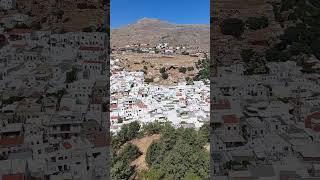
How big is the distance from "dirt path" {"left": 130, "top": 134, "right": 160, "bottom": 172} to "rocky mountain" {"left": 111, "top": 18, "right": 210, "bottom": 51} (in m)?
20.8

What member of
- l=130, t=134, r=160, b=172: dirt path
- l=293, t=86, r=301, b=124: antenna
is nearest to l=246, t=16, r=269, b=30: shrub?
l=293, t=86, r=301, b=124: antenna

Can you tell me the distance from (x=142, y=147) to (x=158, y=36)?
27.7m

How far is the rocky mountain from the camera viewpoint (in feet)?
110

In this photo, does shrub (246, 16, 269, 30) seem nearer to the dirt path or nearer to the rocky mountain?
the dirt path

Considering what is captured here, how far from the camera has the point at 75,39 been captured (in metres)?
→ 2.01

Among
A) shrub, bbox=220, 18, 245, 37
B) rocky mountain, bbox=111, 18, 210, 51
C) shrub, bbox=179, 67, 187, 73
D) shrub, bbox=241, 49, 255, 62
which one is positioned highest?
rocky mountain, bbox=111, 18, 210, 51

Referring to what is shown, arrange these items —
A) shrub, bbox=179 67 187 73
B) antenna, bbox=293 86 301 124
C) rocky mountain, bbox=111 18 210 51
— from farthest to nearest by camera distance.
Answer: rocky mountain, bbox=111 18 210 51
shrub, bbox=179 67 187 73
antenna, bbox=293 86 301 124

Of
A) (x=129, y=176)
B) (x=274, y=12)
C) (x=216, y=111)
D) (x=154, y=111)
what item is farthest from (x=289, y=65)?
(x=154, y=111)

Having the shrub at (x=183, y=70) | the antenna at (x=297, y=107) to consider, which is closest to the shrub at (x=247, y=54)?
the antenna at (x=297, y=107)

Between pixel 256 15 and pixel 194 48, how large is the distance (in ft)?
94.7

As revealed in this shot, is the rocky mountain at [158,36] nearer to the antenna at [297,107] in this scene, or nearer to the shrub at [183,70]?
the shrub at [183,70]

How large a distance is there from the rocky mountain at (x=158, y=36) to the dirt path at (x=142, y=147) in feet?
68.1

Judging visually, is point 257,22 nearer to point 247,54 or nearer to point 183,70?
point 247,54

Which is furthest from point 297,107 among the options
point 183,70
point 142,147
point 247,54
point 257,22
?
point 183,70
